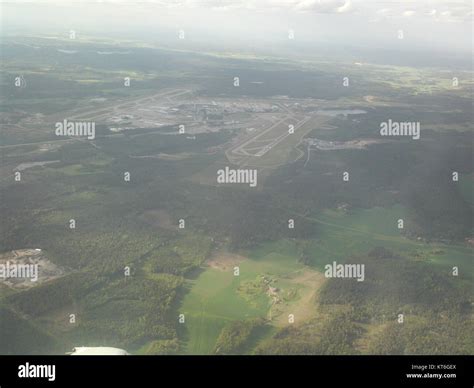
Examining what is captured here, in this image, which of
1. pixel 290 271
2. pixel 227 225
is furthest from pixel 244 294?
pixel 227 225

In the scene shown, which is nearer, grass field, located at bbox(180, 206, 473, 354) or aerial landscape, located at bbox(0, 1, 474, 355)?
aerial landscape, located at bbox(0, 1, 474, 355)

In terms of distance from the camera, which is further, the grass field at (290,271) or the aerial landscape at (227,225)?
the grass field at (290,271)

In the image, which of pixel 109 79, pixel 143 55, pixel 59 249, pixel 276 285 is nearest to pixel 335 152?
pixel 276 285

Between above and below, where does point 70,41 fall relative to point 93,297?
above

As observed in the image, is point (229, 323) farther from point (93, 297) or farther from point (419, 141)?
point (419, 141)

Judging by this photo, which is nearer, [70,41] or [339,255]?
[339,255]

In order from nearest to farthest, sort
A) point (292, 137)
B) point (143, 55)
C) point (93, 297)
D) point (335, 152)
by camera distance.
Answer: point (93, 297) < point (335, 152) < point (292, 137) < point (143, 55)

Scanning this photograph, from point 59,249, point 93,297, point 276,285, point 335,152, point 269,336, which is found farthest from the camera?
point 335,152

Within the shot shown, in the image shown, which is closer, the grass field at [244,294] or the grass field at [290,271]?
the grass field at [244,294]
